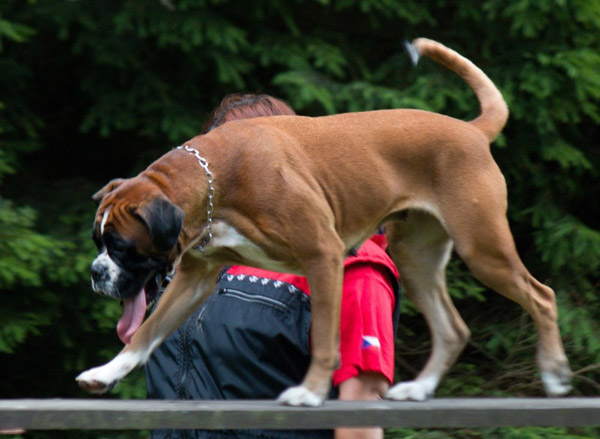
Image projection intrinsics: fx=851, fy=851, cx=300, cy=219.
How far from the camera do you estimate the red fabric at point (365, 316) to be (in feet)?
9.23

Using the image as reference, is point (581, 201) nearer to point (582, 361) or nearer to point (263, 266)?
point (582, 361)

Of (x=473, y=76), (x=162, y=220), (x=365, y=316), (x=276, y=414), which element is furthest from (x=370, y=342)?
(x=473, y=76)

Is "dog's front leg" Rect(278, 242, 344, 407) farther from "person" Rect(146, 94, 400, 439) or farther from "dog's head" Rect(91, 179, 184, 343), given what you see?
"dog's head" Rect(91, 179, 184, 343)

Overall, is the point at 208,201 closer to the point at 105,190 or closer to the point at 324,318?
the point at 105,190

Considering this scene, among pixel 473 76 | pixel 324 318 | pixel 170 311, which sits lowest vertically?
pixel 170 311

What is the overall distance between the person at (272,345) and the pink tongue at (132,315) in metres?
0.21

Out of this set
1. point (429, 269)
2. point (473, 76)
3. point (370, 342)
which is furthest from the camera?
point (473, 76)

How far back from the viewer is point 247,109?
3.35m

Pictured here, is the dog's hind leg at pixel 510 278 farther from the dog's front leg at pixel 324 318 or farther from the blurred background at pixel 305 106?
the blurred background at pixel 305 106

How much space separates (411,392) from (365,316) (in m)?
0.30

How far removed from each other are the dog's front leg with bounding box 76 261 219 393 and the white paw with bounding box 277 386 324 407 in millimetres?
552

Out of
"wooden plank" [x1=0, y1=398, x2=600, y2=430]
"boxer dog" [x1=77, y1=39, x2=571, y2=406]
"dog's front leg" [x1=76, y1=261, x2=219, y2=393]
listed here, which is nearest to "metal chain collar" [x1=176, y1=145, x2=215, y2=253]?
"boxer dog" [x1=77, y1=39, x2=571, y2=406]

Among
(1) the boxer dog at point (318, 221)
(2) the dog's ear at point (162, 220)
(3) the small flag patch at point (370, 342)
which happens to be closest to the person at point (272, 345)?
(3) the small flag patch at point (370, 342)

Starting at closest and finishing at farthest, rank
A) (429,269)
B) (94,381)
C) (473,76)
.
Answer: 1. (94,381)
2. (429,269)
3. (473,76)
